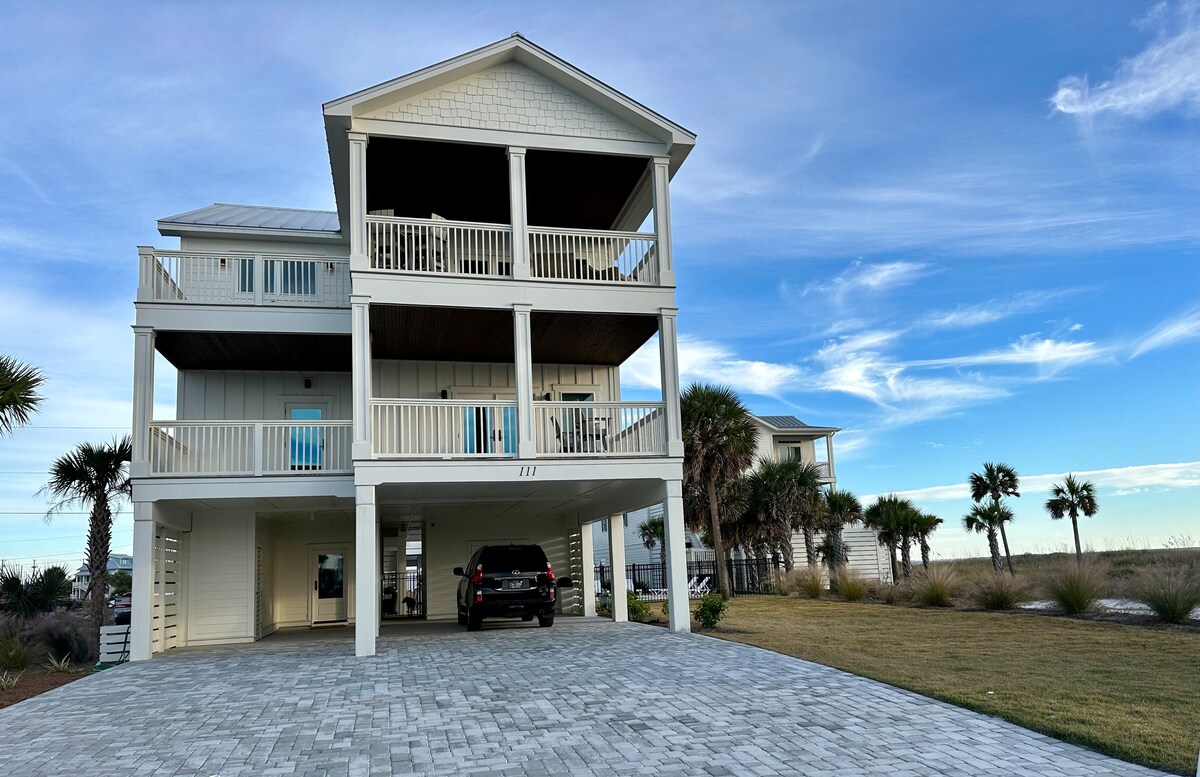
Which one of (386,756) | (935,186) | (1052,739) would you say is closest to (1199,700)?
(1052,739)

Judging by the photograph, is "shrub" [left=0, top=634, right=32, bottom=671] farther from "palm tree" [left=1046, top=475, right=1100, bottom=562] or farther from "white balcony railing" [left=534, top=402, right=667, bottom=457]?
"palm tree" [left=1046, top=475, right=1100, bottom=562]

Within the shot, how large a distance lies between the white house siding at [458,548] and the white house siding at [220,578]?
4743 millimetres

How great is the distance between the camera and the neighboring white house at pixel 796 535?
137ft

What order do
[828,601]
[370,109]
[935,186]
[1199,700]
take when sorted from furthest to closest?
[828,601] → [935,186] → [370,109] → [1199,700]

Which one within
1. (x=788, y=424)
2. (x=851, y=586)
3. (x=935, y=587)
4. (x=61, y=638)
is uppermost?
(x=788, y=424)

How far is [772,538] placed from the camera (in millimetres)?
32125

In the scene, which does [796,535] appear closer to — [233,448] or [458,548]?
[458,548]

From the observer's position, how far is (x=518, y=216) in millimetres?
15531

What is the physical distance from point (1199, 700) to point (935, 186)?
15832 mm

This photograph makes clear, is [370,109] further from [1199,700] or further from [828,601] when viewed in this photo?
[828,601]

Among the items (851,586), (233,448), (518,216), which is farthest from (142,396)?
(851,586)

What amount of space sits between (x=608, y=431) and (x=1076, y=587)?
9.59 metres

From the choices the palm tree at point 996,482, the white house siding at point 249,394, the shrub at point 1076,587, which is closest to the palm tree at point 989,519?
the palm tree at point 996,482

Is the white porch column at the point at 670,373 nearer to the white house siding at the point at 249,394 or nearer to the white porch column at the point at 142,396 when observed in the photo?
the white house siding at the point at 249,394
